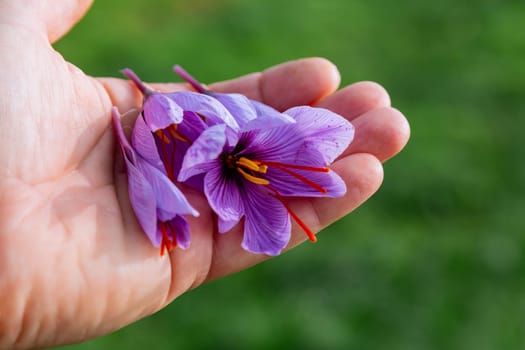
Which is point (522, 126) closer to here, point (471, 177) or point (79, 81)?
point (471, 177)

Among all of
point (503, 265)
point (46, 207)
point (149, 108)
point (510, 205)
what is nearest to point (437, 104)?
point (510, 205)

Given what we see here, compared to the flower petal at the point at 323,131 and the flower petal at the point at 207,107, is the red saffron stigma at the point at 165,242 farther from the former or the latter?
the flower petal at the point at 323,131

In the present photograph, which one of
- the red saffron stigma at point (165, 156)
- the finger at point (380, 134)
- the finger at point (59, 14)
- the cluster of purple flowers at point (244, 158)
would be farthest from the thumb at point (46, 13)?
the finger at point (380, 134)

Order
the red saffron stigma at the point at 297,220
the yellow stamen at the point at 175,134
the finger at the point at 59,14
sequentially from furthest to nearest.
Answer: the finger at the point at 59,14 < the yellow stamen at the point at 175,134 < the red saffron stigma at the point at 297,220

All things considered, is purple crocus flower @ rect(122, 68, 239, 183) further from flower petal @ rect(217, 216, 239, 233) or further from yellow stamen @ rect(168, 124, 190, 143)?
flower petal @ rect(217, 216, 239, 233)

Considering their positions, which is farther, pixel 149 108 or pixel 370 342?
pixel 370 342

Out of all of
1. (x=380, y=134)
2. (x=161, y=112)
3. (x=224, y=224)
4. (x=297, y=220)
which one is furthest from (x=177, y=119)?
(x=380, y=134)

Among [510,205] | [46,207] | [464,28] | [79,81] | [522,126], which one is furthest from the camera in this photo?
[464,28]
